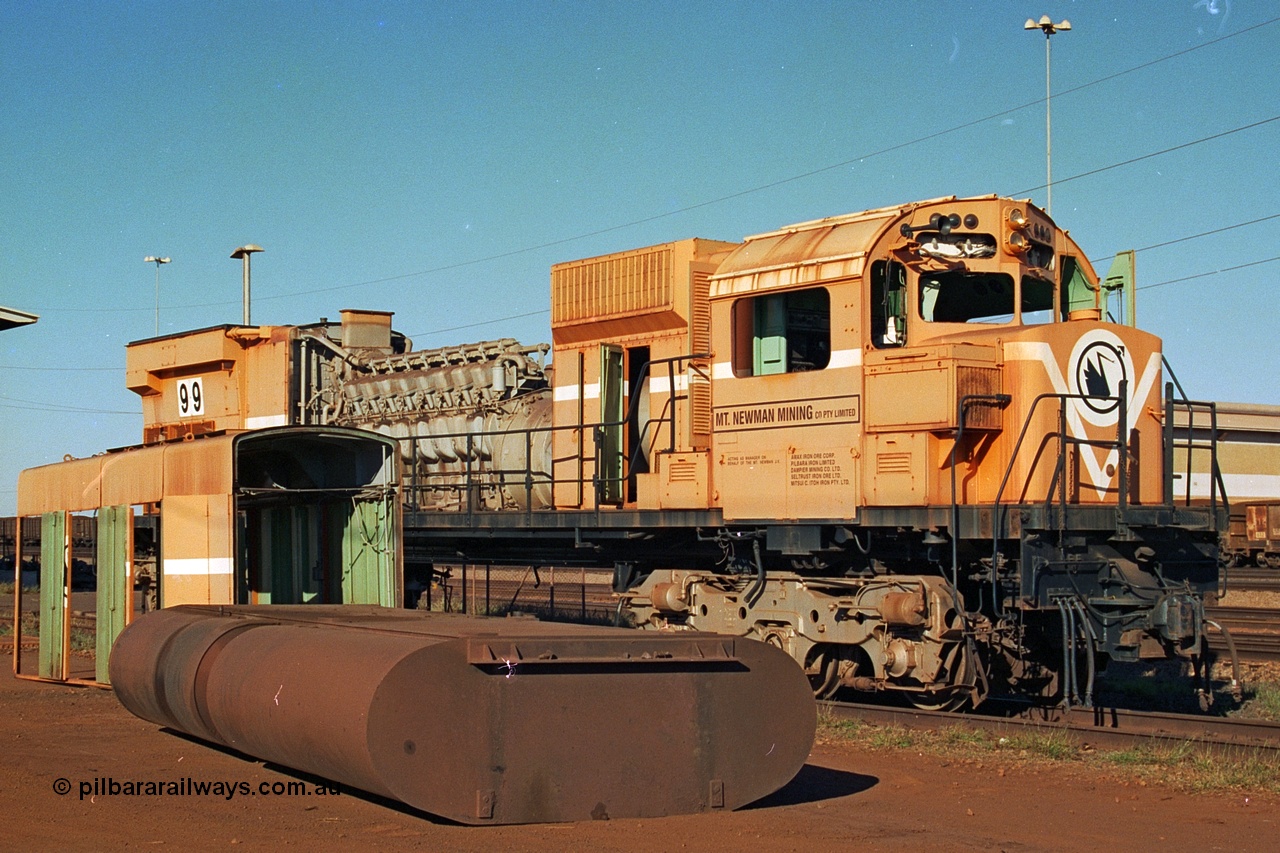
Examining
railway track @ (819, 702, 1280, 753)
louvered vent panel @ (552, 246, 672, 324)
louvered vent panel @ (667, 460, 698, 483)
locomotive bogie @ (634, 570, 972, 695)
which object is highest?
louvered vent panel @ (552, 246, 672, 324)

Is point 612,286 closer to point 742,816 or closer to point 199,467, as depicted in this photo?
point 199,467

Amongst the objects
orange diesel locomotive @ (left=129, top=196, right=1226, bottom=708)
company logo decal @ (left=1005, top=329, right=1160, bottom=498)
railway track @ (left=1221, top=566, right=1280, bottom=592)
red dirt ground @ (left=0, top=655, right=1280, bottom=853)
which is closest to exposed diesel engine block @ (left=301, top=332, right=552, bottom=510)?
orange diesel locomotive @ (left=129, top=196, right=1226, bottom=708)

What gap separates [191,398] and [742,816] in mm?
14505

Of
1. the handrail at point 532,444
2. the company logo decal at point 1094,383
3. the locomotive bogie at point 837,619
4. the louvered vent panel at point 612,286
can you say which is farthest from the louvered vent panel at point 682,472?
the company logo decal at point 1094,383

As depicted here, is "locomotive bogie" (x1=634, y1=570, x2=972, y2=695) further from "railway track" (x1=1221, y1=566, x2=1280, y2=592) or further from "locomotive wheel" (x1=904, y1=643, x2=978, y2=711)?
"railway track" (x1=1221, y1=566, x2=1280, y2=592)

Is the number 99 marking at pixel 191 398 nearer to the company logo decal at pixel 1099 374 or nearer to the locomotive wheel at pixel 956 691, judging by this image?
the locomotive wheel at pixel 956 691

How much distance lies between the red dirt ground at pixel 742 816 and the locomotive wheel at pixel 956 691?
1.59 metres

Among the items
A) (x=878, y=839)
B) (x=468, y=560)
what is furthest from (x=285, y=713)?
(x=468, y=560)

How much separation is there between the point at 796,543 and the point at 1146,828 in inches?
196

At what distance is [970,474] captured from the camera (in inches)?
483

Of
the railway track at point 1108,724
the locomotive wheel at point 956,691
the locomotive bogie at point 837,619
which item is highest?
the locomotive bogie at point 837,619

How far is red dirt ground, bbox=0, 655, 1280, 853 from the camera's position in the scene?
7.71 metres

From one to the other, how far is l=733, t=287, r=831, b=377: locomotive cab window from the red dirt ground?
4.08 m

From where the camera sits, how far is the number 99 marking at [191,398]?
67.2ft
